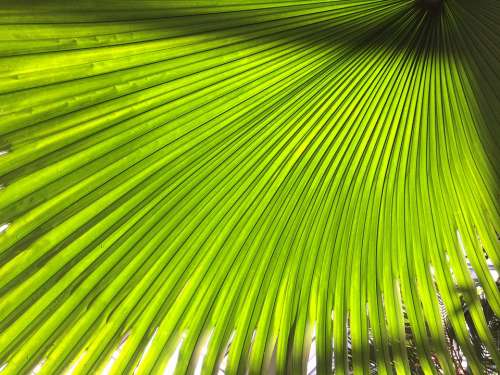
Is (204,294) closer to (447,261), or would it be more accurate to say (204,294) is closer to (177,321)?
(177,321)

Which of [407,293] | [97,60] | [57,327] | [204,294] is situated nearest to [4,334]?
[57,327]

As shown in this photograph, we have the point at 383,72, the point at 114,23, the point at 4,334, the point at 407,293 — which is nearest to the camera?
the point at 114,23

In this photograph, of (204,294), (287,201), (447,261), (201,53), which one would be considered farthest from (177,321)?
(447,261)

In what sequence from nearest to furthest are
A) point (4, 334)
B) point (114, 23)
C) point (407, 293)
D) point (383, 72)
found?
point (114, 23)
point (4, 334)
point (383, 72)
point (407, 293)

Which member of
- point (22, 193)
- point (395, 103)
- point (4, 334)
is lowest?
point (4, 334)

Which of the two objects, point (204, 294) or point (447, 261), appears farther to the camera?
point (447, 261)

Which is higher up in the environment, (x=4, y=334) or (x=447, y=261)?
(x=447, y=261)

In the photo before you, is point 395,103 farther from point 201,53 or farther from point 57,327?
point 57,327
